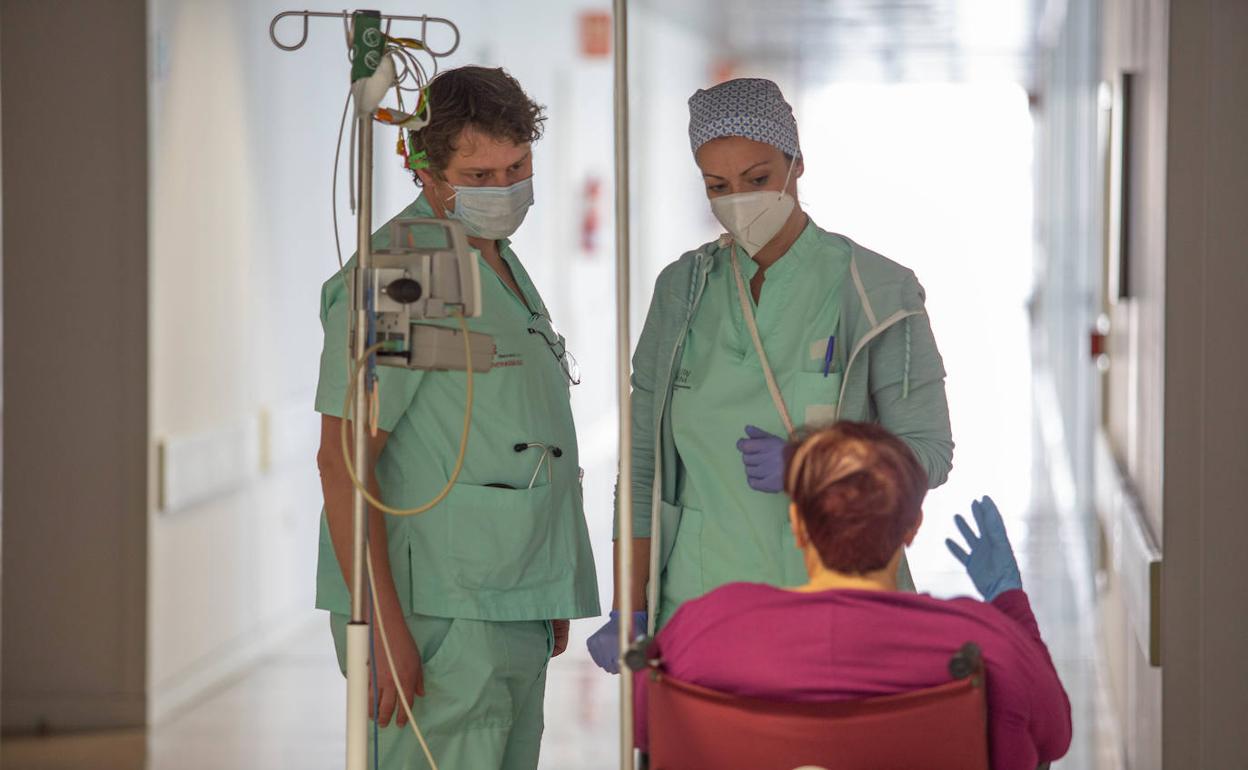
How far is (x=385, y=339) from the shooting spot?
186cm

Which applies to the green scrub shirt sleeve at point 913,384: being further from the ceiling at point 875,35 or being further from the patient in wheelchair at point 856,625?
the ceiling at point 875,35

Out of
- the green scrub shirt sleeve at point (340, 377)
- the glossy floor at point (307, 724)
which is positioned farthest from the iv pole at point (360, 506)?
the glossy floor at point (307, 724)

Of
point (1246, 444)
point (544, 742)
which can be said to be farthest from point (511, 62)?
point (1246, 444)

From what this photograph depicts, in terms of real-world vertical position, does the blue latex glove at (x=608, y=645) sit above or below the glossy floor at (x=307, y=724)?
above

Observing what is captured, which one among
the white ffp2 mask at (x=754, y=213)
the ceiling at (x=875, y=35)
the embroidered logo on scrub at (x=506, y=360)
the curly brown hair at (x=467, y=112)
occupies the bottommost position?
the embroidered logo on scrub at (x=506, y=360)

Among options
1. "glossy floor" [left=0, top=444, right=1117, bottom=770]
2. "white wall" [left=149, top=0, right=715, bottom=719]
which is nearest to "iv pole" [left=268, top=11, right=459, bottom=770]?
"glossy floor" [left=0, top=444, right=1117, bottom=770]

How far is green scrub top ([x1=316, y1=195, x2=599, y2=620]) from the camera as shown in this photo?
2.17m

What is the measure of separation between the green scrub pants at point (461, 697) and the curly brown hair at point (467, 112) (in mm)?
620

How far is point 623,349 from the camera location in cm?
178

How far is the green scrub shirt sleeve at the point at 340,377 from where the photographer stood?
2074mm

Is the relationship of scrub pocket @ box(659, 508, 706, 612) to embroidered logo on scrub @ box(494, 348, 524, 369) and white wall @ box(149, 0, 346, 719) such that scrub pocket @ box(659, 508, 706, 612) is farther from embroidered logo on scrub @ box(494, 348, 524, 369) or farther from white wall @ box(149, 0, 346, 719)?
white wall @ box(149, 0, 346, 719)

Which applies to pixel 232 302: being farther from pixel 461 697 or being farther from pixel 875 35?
pixel 875 35

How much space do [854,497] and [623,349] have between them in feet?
0.98

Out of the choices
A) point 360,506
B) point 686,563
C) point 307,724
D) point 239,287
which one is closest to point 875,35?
point 239,287
